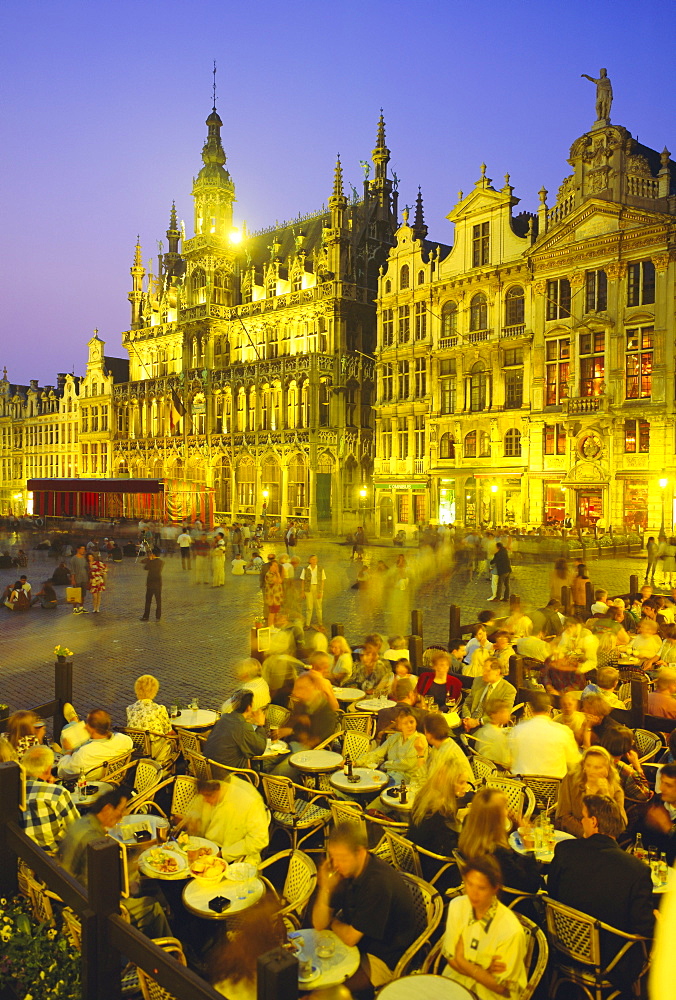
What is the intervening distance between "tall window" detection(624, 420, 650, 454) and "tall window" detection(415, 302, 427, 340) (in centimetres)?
1428

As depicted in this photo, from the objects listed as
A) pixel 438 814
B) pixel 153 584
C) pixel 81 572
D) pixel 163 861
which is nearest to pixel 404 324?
pixel 81 572

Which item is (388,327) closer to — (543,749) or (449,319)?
(449,319)

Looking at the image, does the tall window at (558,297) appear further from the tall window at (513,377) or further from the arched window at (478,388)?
the arched window at (478,388)

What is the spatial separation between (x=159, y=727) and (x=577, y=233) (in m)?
34.4

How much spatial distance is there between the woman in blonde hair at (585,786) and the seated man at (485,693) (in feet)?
6.08


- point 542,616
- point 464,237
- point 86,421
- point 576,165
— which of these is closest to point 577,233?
point 576,165

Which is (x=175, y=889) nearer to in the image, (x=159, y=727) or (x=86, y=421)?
(x=159, y=727)

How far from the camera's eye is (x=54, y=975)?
172 inches

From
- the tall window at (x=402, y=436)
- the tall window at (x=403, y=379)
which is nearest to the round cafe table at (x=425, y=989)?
the tall window at (x=402, y=436)

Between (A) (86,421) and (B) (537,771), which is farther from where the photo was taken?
(A) (86,421)

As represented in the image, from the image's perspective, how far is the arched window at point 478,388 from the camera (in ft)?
131

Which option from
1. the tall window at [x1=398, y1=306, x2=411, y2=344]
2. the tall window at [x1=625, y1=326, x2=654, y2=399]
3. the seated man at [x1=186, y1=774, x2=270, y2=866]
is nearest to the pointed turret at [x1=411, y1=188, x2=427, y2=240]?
the tall window at [x1=398, y1=306, x2=411, y2=344]

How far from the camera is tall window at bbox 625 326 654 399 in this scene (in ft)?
109

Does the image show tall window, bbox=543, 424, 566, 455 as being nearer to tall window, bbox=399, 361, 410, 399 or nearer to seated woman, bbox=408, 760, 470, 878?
tall window, bbox=399, 361, 410, 399
